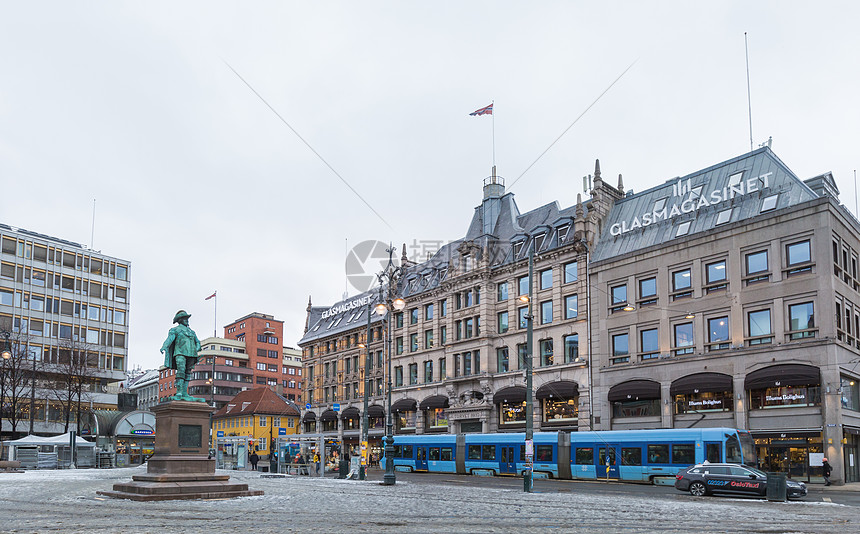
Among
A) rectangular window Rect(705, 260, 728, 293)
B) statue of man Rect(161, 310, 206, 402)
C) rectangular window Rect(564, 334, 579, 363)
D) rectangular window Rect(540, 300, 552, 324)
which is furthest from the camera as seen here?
rectangular window Rect(540, 300, 552, 324)

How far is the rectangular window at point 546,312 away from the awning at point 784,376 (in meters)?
17.7

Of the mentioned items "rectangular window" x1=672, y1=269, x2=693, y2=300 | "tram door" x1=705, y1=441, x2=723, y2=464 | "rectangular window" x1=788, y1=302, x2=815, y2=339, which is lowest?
"tram door" x1=705, y1=441, x2=723, y2=464

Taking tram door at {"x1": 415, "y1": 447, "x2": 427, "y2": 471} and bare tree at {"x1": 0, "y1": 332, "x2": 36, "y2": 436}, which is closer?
tram door at {"x1": 415, "y1": 447, "x2": 427, "y2": 471}

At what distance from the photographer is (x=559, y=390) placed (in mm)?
57000

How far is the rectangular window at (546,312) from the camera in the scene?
5988 cm

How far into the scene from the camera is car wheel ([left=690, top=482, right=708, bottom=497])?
102 ft

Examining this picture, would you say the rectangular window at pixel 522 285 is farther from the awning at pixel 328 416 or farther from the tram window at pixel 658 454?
the awning at pixel 328 416

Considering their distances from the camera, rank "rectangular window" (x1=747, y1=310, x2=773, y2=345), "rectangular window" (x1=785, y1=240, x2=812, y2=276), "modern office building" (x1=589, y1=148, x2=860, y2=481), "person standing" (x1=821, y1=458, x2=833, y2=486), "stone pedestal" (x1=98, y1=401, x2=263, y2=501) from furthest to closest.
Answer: "rectangular window" (x1=747, y1=310, x2=773, y2=345) < "rectangular window" (x1=785, y1=240, x2=812, y2=276) < "modern office building" (x1=589, y1=148, x2=860, y2=481) < "person standing" (x1=821, y1=458, x2=833, y2=486) < "stone pedestal" (x1=98, y1=401, x2=263, y2=501)

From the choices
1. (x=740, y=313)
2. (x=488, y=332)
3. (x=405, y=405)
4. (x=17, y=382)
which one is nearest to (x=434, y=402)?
(x=405, y=405)

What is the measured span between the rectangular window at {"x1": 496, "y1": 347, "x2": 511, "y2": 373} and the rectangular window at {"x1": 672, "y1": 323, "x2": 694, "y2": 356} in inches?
623

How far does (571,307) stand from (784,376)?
57.9 feet

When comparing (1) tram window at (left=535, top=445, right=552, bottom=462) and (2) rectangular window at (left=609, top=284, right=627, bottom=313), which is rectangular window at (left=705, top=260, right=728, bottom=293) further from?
(1) tram window at (left=535, top=445, right=552, bottom=462)

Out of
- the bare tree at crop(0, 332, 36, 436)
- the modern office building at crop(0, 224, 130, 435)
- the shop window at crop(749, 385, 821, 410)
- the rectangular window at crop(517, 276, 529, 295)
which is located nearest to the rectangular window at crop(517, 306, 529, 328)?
the rectangular window at crop(517, 276, 529, 295)

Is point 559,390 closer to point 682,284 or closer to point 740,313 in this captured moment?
point 682,284
